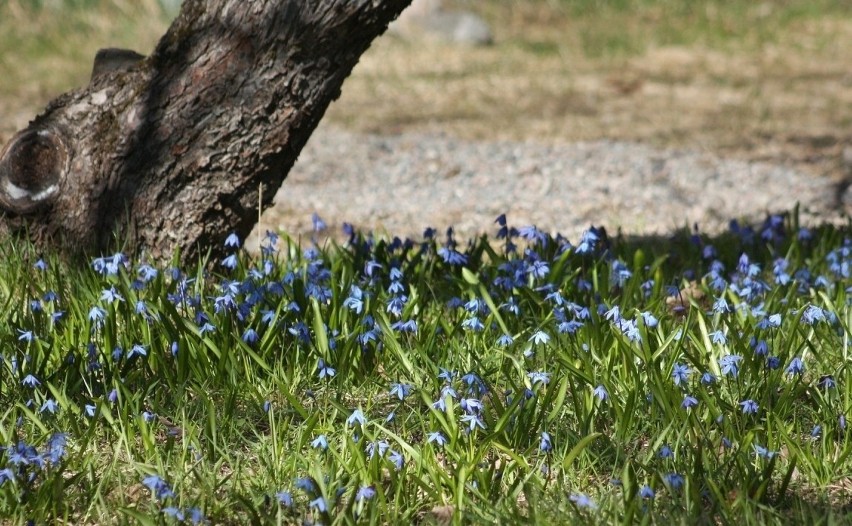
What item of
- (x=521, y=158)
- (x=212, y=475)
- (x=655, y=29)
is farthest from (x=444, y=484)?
(x=655, y=29)

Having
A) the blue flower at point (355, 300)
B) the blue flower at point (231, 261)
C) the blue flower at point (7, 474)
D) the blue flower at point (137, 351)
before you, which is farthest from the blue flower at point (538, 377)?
the blue flower at point (7, 474)

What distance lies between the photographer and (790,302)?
4008mm

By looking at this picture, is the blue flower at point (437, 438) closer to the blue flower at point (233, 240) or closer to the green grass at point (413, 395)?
the green grass at point (413, 395)

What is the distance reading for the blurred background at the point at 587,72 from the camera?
329 inches

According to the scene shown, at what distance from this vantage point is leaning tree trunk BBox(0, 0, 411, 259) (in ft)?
13.5

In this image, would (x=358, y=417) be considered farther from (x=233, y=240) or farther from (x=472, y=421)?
(x=233, y=240)

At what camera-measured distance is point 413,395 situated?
3.54 metres

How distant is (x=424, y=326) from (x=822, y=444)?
1.36 m

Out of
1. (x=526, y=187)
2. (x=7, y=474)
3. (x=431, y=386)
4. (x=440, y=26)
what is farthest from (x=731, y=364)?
(x=440, y=26)

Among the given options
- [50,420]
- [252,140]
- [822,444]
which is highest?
[252,140]

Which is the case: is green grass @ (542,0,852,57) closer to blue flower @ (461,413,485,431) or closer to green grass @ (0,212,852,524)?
green grass @ (0,212,852,524)

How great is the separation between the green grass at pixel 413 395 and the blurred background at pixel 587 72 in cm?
382

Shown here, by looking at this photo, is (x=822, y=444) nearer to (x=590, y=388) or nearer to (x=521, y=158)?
(x=590, y=388)

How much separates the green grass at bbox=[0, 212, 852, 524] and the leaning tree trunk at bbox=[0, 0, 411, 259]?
19 cm
